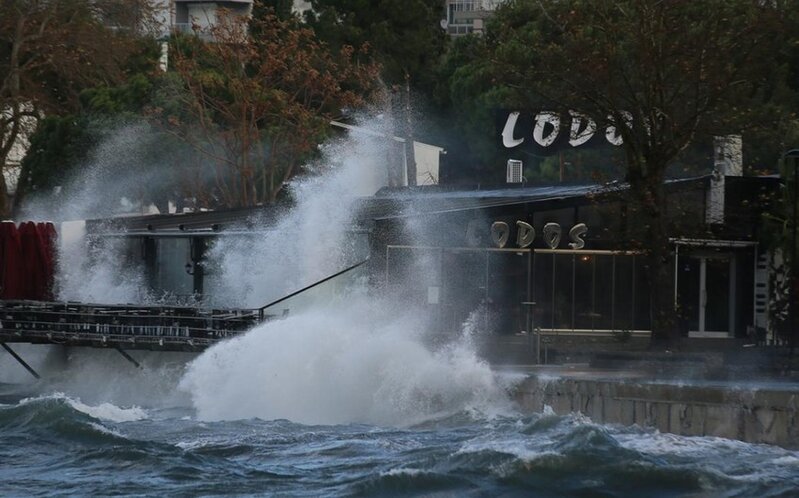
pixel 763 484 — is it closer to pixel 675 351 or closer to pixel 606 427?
pixel 606 427

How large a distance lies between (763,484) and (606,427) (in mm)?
4251

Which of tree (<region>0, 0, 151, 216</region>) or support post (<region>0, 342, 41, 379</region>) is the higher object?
tree (<region>0, 0, 151, 216</region>)

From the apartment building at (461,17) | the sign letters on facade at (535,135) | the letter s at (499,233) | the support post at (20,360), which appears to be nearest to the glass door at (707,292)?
the sign letters on facade at (535,135)

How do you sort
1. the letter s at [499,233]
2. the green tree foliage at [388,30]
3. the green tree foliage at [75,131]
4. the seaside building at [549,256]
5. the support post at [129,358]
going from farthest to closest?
the green tree foliage at [388,30]
the green tree foliage at [75,131]
the letter s at [499,233]
the seaside building at [549,256]
the support post at [129,358]

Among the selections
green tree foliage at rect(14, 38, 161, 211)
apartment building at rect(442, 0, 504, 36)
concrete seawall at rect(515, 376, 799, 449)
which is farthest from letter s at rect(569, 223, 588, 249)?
apartment building at rect(442, 0, 504, 36)

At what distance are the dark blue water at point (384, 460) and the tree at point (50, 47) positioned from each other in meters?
27.3

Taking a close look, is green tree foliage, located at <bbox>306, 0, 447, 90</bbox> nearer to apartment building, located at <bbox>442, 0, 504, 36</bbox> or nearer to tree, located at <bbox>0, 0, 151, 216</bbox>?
tree, located at <bbox>0, 0, 151, 216</bbox>

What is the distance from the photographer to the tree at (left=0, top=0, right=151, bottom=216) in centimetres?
4772

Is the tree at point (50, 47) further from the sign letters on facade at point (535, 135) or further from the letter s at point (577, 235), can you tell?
the letter s at point (577, 235)

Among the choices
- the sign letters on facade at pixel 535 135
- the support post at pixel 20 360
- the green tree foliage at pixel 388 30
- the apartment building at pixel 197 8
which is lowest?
the support post at pixel 20 360

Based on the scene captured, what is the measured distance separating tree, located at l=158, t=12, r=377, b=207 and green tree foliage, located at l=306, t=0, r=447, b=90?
19092 mm

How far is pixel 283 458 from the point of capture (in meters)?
18.8

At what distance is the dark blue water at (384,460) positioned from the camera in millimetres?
16531

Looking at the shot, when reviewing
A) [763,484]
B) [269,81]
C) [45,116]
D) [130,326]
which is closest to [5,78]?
[45,116]
